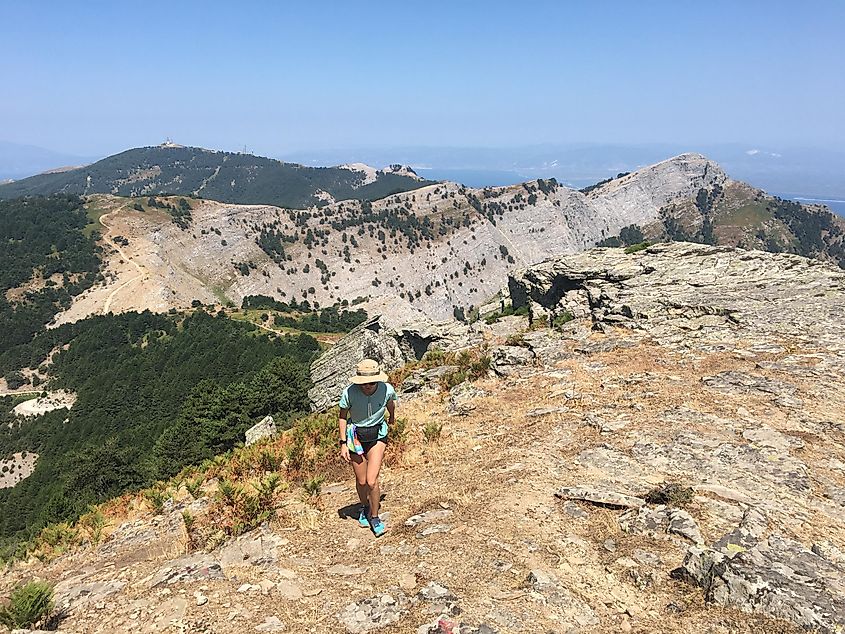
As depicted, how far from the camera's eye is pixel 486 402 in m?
18.4

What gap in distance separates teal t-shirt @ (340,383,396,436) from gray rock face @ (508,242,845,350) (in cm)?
1774

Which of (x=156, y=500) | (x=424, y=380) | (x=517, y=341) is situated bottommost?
(x=424, y=380)

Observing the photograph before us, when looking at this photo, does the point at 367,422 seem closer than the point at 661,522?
No

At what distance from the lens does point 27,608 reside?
7.56 metres

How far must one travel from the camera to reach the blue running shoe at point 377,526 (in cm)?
1002

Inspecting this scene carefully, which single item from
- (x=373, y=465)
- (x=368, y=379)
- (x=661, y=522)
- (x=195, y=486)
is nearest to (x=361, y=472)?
(x=373, y=465)

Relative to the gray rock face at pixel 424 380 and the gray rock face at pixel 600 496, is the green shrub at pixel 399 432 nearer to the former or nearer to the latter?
the gray rock face at pixel 424 380

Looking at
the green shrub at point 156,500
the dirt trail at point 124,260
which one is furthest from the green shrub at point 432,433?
the dirt trail at point 124,260

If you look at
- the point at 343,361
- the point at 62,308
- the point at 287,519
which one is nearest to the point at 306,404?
the point at 343,361

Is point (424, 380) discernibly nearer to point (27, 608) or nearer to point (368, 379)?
point (368, 379)

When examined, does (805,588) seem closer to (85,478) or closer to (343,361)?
(343,361)

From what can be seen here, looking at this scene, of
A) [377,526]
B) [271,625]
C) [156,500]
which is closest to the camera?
[271,625]

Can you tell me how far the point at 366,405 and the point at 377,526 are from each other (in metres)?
2.71

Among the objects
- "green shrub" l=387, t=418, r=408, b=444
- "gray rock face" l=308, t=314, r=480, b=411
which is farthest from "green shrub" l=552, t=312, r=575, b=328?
"green shrub" l=387, t=418, r=408, b=444
